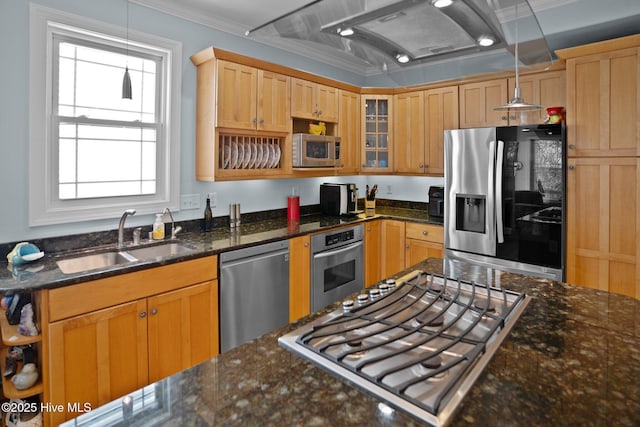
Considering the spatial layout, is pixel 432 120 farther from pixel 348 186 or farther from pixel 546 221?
pixel 546 221

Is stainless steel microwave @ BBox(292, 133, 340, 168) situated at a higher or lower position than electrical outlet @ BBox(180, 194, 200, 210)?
higher

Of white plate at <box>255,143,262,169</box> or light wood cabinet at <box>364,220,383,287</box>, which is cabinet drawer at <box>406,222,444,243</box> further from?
white plate at <box>255,143,262,169</box>

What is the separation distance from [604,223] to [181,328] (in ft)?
10.2

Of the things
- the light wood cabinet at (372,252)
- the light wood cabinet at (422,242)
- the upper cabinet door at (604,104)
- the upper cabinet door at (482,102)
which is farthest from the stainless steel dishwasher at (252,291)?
the upper cabinet door at (604,104)

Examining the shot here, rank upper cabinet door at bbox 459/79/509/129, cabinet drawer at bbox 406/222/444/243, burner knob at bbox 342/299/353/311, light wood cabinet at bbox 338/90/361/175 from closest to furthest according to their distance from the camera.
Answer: burner knob at bbox 342/299/353/311, upper cabinet door at bbox 459/79/509/129, cabinet drawer at bbox 406/222/444/243, light wood cabinet at bbox 338/90/361/175

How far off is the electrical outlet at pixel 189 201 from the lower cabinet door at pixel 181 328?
895 mm

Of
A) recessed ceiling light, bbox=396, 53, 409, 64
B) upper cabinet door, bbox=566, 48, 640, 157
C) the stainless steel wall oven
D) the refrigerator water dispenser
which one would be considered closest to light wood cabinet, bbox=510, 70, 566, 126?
upper cabinet door, bbox=566, 48, 640, 157

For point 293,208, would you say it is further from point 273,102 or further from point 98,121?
point 98,121

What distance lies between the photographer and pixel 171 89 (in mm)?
3039

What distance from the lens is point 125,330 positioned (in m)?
2.16

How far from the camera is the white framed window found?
2.44m

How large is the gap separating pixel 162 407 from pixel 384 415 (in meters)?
0.49

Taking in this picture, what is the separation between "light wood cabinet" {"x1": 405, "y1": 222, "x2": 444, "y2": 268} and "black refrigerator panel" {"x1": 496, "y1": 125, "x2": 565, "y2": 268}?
0.64 metres

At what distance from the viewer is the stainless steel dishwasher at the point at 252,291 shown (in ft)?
8.80
